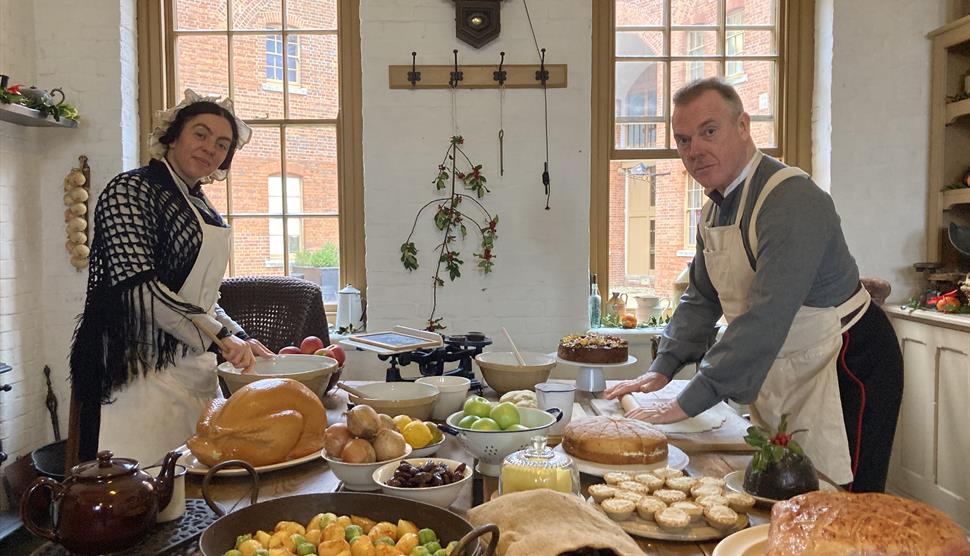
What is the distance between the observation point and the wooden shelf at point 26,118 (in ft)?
10.8

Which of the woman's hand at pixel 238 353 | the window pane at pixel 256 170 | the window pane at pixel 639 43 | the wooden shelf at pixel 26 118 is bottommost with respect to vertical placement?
the woman's hand at pixel 238 353

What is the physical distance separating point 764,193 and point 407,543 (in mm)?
1388

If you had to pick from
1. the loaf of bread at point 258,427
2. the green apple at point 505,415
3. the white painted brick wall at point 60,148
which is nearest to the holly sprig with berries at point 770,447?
the green apple at point 505,415

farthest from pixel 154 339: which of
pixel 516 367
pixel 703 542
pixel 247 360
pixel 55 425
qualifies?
pixel 55 425

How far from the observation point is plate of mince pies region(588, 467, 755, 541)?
117cm

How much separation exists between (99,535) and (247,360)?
3.08 ft

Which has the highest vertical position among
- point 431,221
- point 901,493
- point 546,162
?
point 546,162

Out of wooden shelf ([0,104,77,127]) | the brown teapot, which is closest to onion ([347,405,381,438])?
the brown teapot

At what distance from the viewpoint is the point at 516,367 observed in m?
2.24

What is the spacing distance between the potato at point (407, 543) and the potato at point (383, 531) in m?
0.03

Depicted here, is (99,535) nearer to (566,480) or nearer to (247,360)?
(566,480)

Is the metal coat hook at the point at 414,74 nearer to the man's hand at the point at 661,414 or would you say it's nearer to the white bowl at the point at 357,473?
the man's hand at the point at 661,414

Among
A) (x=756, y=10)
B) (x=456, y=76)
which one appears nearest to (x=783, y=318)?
(x=456, y=76)

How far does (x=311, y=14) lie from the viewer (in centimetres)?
→ 417
